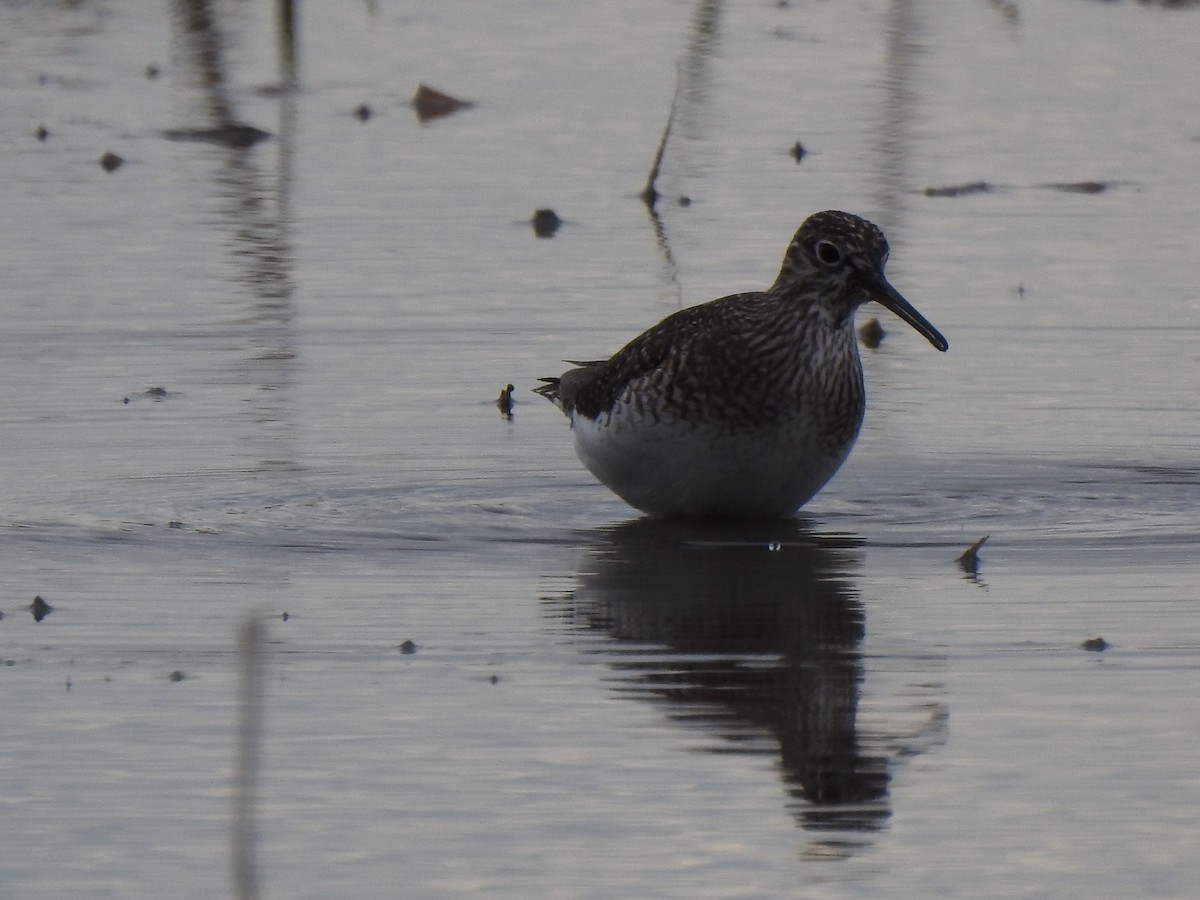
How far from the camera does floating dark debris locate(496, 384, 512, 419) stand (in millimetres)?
10711

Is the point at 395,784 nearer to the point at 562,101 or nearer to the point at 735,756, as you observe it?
the point at 735,756

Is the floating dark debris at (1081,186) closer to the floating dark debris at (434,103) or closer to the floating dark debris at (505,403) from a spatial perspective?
the floating dark debris at (434,103)

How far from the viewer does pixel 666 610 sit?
798 cm

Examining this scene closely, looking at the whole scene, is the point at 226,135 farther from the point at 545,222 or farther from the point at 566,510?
the point at 566,510

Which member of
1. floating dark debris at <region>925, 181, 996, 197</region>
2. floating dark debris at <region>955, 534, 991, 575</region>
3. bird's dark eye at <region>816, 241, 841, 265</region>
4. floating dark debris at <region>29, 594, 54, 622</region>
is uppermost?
bird's dark eye at <region>816, 241, 841, 265</region>

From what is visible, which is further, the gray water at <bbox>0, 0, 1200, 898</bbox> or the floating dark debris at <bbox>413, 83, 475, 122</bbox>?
the floating dark debris at <bbox>413, 83, 475, 122</bbox>

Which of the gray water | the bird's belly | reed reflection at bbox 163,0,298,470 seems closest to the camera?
the gray water

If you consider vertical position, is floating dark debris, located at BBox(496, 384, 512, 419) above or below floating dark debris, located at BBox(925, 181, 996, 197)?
above

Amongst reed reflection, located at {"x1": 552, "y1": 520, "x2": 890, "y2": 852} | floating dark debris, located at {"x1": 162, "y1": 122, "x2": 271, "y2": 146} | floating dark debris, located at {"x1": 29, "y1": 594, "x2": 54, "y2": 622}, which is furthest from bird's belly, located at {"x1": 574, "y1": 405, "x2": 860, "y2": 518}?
floating dark debris, located at {"x1": 162, "y1": 122, "x2": 271, "y2": 146}

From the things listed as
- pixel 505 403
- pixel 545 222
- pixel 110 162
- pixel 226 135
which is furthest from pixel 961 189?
pixel 505 403

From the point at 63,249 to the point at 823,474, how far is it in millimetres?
5670

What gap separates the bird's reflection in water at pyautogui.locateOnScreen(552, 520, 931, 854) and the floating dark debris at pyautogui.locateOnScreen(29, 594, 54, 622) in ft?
4.58

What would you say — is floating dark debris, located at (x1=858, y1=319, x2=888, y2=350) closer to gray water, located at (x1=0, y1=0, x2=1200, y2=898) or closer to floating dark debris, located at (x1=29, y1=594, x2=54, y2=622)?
gray water, located at (x1=0, y1=0, x2=1200, y2=898)

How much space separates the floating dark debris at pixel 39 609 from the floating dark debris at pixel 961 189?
7.95 metres
